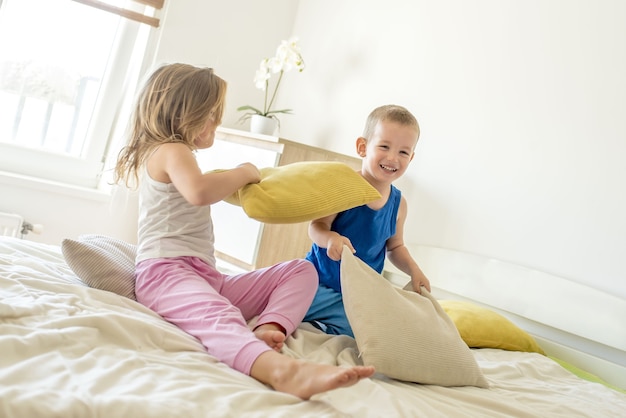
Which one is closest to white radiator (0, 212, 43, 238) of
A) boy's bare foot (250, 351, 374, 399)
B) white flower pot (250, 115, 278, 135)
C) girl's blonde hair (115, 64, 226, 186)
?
white flower pot (250, 115, 278, 135)

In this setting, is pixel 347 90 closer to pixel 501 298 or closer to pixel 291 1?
pixel 291 1

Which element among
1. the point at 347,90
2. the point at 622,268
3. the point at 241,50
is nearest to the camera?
the point at 622,268

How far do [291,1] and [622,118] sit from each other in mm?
2000

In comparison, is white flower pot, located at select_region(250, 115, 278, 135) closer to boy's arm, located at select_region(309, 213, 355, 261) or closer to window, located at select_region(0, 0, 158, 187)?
window, located at select_region(0, 0, 158, 187)

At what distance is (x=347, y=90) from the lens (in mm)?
3088

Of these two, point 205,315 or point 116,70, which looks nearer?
point 205,315

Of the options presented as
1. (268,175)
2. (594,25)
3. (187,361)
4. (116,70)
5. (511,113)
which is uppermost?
(594,25)

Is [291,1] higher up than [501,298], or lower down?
higher up

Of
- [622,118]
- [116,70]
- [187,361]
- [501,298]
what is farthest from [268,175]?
[116,70]

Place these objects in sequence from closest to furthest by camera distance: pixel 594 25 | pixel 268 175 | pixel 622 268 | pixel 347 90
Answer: pixel 268 175, pixel 622 268, pixel 594 25, pixel 347 90

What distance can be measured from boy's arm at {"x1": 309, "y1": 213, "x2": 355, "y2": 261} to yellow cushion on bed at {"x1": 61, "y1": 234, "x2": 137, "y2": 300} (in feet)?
1.43

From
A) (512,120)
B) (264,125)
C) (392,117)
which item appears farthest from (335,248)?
(264,125)

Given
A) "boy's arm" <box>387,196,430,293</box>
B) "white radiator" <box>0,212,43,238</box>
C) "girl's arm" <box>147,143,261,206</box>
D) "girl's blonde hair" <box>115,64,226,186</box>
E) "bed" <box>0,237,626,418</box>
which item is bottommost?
"white radiator" <box>0,212,43,238</box>

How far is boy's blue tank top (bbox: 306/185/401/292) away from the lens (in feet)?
5.38
